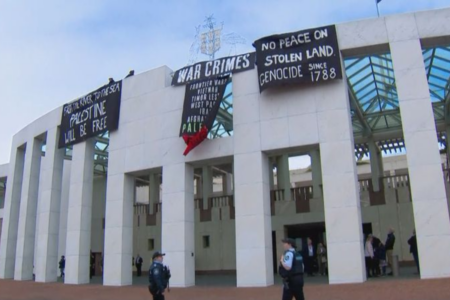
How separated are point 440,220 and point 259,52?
335 inches

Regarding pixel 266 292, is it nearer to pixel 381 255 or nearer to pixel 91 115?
pixel 381 255

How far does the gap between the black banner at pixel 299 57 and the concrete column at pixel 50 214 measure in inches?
487

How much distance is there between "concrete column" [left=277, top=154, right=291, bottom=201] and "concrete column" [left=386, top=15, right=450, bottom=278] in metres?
11.1

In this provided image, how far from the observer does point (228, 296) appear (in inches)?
542

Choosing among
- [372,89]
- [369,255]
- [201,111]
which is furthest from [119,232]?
[372,89]

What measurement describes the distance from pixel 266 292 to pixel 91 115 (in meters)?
12.3

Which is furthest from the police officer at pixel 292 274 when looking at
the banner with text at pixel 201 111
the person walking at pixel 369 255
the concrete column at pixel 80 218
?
the concrete column at pixel 80 218

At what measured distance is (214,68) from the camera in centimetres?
1819

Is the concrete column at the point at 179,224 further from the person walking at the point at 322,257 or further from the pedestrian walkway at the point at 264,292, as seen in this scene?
the person walking at the point at 322,257

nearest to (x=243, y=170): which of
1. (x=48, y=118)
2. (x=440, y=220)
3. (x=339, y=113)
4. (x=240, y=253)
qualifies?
(x=240, y=253)

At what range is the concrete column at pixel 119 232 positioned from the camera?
18.7 m

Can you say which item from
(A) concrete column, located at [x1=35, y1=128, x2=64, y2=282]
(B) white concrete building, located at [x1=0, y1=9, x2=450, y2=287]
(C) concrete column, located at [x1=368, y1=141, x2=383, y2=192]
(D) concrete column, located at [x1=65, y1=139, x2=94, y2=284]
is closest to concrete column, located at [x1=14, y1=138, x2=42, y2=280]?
(B) white concrete building, located at [x1=0, y1=9, x2=450, y2=287]

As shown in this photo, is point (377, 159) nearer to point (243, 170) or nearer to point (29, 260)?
point (243, 170)

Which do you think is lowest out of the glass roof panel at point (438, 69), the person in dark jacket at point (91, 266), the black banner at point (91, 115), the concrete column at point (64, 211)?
the person in dark jacket at point (91, 266)
